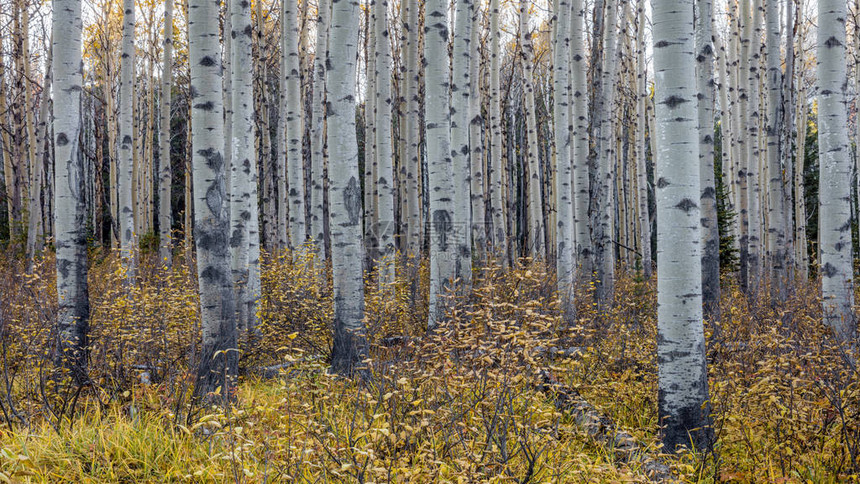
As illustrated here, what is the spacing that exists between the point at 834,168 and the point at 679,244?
141 inches

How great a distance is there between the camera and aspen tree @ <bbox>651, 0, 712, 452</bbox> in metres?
3.65

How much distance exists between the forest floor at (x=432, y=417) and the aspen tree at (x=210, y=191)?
296 mm

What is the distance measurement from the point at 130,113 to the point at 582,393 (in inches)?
340

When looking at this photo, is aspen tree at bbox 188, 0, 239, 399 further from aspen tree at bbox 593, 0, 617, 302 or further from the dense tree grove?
aspen tree at bbox 593, 0, 617, 302

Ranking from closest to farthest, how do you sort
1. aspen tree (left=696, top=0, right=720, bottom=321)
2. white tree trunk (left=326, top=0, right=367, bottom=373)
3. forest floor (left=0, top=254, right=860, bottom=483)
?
forest floor (left=0, top=254, right=860, bottom=483) < white tree trunk (left=326, top=0, right=367, bottom=373) < aspen tree (left=696, top=0, right=720, bottom=321)

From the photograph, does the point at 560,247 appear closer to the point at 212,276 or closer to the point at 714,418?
the point at 714,418

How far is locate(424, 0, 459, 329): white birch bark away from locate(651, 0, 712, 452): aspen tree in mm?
3028

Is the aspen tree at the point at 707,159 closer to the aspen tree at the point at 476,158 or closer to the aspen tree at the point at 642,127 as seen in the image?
the aspen tree at the point at 476,158

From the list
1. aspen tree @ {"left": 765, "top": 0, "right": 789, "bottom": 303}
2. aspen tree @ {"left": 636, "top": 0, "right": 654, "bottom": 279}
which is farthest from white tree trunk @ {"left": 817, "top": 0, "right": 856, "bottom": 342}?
aspen tree @ {"left": 636, "top": 0, "right": 654, "bottom": 279}

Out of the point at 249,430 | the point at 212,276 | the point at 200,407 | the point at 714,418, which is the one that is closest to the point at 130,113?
the point at 212,276

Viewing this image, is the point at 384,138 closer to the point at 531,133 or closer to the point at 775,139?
the point at 531,133

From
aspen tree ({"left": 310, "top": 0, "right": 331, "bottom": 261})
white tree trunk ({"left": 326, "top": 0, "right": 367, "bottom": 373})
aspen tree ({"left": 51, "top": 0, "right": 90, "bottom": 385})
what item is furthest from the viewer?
aspen tree ({"left": 310, "top": 0, "right": 331, "bottom": 261})

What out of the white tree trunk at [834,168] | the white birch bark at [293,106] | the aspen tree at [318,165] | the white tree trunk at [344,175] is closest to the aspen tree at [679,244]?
the white tree trunk at [344,175]

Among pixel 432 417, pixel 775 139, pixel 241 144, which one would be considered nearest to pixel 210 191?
pixel 432 417
